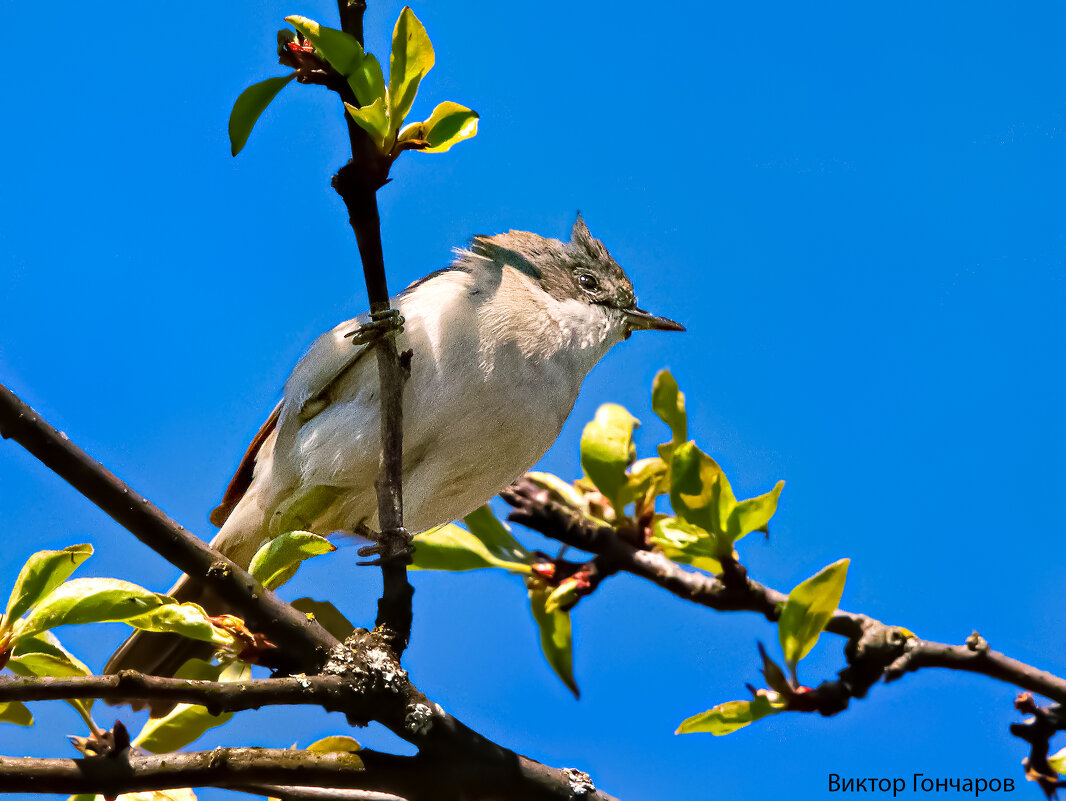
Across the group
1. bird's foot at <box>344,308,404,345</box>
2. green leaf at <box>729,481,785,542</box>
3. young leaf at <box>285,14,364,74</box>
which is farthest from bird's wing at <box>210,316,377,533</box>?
green leaf at <box>729,481,785,542</box>

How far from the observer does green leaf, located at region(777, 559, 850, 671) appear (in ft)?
6.27

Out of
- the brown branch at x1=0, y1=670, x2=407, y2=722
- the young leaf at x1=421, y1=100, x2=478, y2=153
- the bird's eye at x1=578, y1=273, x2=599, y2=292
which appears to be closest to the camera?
the brown branch at x1=0, y1=670, x2=407, y2=722

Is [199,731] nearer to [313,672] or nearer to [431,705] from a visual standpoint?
[313,672]

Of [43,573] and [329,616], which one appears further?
[329,616]

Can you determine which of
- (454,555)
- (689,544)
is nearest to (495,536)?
(454,555)

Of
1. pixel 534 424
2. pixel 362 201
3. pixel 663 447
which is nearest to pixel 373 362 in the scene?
pixel 534 424

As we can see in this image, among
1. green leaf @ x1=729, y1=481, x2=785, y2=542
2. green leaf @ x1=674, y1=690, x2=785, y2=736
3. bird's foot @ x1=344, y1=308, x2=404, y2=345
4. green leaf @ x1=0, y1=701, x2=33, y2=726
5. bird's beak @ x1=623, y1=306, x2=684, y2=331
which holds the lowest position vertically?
green leaf @ x1=0, y1=701, x2=33, y2=726

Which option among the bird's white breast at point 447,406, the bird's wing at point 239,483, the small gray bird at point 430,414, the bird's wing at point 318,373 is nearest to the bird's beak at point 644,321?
the small gray bird at point 430,414

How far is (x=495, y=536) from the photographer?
267cm

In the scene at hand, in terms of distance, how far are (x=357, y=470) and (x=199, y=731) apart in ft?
4.41

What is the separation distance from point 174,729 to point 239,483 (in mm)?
2026

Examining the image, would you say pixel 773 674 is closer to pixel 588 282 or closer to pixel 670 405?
pixel 670 405

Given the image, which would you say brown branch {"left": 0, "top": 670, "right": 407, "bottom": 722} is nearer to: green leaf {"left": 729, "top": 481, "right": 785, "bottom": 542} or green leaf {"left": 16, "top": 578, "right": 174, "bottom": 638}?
Result: green leaf {"left": 16, "top": 578, "right": 174, "bottom": 638}

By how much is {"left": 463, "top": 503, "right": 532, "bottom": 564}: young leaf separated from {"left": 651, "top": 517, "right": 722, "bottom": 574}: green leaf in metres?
0.60
